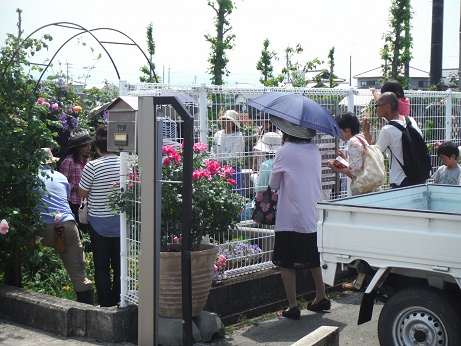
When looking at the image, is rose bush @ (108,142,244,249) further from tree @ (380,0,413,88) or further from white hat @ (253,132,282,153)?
tree @ (380,0,413,88)

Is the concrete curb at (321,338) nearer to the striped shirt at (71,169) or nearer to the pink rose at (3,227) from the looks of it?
the pink rose at (3,227)

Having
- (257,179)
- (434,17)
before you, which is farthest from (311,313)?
(434,17)

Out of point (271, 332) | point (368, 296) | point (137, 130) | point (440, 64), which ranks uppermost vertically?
point (440, 64)

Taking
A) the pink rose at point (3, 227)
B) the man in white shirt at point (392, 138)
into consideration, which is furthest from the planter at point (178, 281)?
the man in white shirt at point (392, 138)

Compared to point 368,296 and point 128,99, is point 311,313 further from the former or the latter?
point 128,99

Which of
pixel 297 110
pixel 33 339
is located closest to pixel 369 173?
pixel 297 110

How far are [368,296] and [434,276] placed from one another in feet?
1.89

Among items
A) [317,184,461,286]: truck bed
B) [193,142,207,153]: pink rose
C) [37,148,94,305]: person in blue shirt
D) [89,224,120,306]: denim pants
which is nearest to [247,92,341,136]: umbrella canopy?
[193,142,207,153]: pink rose

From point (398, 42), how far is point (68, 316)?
62.3ft

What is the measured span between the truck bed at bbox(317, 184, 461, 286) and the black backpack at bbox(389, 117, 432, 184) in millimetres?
2183

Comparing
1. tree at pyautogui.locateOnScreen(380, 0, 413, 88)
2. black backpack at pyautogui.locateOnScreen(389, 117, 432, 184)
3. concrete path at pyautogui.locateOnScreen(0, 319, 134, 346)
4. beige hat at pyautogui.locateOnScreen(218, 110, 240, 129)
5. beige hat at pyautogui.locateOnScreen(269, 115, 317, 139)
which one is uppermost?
tree at pyautogui.locateOnScreen(380, 0, 413, 88)

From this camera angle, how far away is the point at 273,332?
21.5 feet

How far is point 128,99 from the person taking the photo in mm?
5918

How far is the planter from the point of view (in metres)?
5.81
